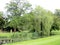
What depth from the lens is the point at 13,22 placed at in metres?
22.0

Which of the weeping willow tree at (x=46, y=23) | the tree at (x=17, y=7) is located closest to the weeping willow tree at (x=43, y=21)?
the weeping willow tree at (x=46, y=23)

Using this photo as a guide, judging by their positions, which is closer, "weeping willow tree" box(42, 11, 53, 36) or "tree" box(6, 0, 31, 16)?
"weeping willow tree" box(42, 11, 53, 36)

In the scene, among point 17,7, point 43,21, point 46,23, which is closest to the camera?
point 46,23

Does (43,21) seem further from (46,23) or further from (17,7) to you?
(17,7)

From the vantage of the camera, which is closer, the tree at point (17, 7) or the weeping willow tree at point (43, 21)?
the weeping willow tree at point (43, 21)

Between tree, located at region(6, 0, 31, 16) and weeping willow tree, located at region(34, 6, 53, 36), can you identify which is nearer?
weeping willow tree, located at region(34, 6, 53, 36)

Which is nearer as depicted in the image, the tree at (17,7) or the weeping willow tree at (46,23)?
the weeping willow tree at (46,23)

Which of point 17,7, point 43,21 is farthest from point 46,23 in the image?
point 17,7

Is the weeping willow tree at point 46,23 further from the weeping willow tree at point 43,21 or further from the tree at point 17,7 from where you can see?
the tree at point 17,7

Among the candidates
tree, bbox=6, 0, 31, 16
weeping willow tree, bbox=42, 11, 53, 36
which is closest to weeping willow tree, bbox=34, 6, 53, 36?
weeping willow tree, bbox=42, 11, 53, 36

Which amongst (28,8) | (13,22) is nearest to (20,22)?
(13,22)

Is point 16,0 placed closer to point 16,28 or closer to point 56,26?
point 16,28

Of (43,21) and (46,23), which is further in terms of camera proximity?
(43,21)

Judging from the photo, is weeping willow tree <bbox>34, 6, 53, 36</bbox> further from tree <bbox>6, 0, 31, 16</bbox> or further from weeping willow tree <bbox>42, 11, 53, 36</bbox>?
tree <bbox>6, 0, 31, 16</bbox>
